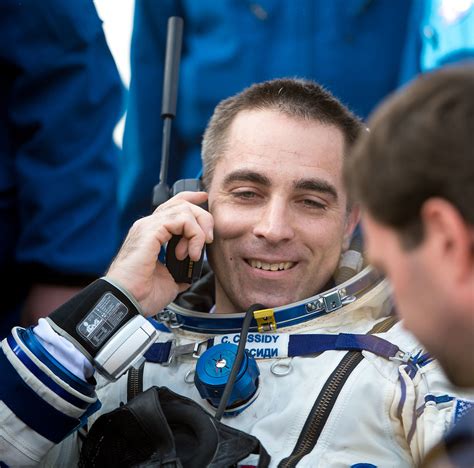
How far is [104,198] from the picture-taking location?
2846mm

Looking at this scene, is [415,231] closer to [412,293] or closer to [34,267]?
[412,293]

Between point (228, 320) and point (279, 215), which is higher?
point (279, 215)

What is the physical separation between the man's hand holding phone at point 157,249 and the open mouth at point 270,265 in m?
0.16

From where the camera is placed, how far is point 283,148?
2.48 meters

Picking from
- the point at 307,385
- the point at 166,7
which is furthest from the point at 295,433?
the point at 166,7

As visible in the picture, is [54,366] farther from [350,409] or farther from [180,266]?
[350,409]

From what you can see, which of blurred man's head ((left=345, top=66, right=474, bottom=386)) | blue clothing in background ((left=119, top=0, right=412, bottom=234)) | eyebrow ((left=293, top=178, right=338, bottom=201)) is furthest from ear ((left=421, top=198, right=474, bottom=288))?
blue clothing in background ((left=119, top=0, right=412, bottom=234))

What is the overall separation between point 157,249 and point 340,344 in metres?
0.53

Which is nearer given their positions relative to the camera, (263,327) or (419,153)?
(419,153)

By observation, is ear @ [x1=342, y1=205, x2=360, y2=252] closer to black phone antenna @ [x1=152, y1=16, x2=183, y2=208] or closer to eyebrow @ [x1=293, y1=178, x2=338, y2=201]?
eyebrow @ [x1=293, y1=178, x2=338, y2=201]

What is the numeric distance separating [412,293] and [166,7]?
7.80 ft

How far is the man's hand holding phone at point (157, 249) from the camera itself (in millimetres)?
Result: 2258

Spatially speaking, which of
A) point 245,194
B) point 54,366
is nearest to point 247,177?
point 245,194

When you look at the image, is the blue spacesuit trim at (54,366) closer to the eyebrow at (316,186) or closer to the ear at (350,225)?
the eyebrow at (316,186)
